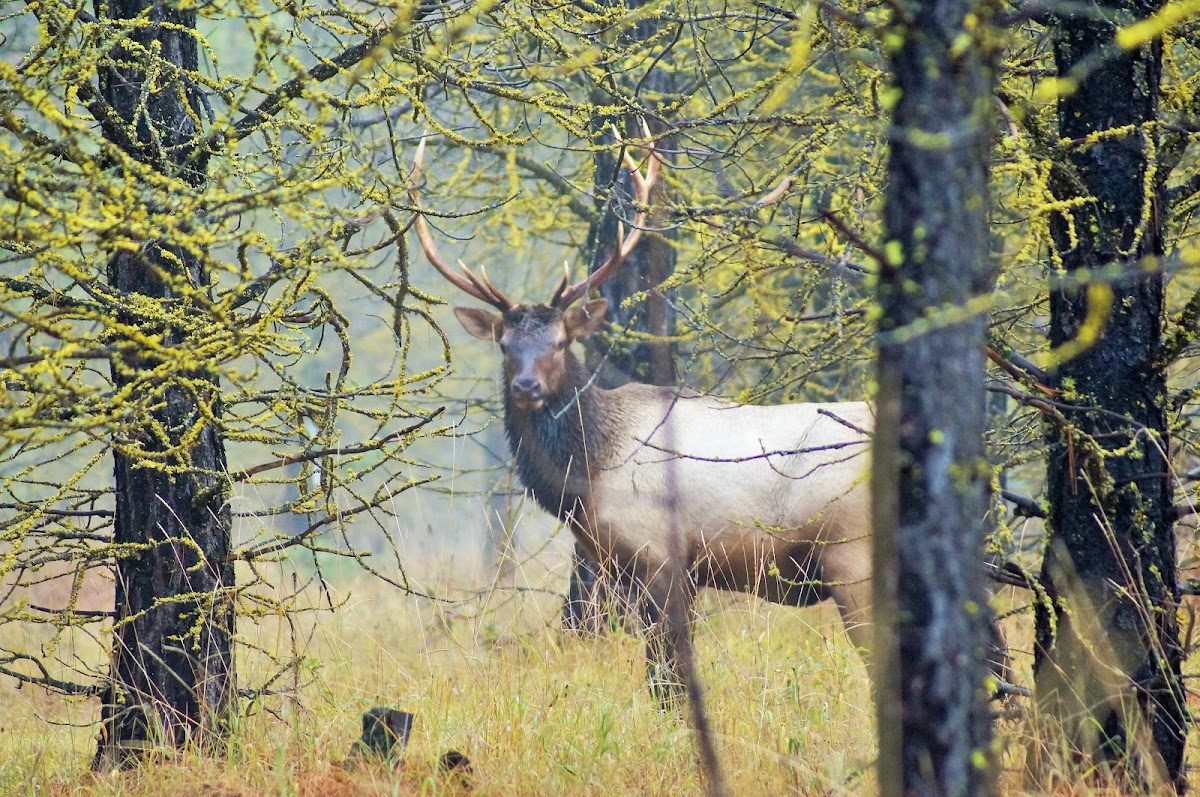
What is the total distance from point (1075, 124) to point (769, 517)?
3268mm

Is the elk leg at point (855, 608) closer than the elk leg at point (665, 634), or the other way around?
the elk leg at point (665, 634)

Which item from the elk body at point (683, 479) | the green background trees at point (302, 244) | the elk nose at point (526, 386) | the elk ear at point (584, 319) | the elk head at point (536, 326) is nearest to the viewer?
the green background trees at point (302, 244)

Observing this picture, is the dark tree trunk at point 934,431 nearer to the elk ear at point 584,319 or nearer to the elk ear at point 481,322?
the elk ear at point 584,319

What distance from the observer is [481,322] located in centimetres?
730

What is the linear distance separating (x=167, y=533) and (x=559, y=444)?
3.10m

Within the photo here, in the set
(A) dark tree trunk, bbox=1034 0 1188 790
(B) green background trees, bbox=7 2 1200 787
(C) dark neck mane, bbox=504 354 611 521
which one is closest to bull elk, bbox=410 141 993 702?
(C) dark neck mane, bbox=504 354 611 521

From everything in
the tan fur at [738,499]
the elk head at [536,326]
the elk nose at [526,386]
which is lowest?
the tan fur at [738,499]

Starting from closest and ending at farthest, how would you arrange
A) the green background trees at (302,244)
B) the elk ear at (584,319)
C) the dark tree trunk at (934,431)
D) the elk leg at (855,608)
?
the dark tree trunk at (934,431) → the green background trees at (302,244) → the elk leg at (855,608) → the elk ear at (584,319)

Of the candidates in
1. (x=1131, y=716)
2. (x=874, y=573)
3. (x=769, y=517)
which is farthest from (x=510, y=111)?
(x=874, y=573)

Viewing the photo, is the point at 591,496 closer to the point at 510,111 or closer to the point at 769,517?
the point at 769,517

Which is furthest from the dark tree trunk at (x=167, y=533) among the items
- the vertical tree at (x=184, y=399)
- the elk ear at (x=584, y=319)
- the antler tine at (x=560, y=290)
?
the elk ear at (x=584, y=319)

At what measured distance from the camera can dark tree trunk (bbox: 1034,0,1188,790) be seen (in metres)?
3.21

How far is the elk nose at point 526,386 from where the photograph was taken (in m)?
6.55

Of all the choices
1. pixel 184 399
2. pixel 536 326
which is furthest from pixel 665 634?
pixel 184 399
